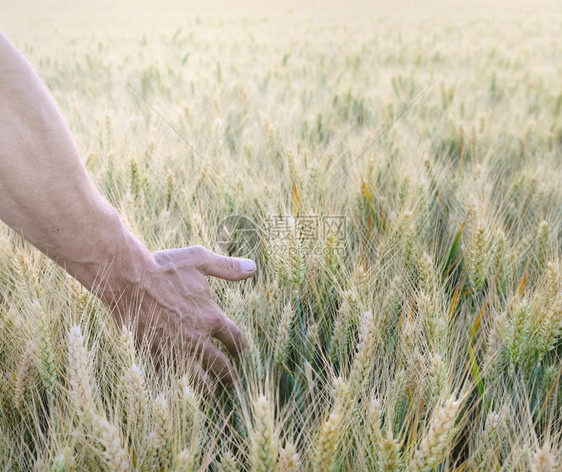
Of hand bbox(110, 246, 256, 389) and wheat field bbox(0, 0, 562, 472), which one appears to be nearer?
wheat field bbox(0, 0, 562, 472)

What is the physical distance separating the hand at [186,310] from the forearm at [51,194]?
0.05 meters

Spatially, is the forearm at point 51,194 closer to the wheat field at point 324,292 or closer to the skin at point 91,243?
the skin at point 91,243

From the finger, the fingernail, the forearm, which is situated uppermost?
the forearm

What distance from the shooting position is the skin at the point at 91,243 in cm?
84

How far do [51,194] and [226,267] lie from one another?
1.31 ft

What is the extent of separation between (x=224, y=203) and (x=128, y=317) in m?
0.63

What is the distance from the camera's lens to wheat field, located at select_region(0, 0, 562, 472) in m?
0.79

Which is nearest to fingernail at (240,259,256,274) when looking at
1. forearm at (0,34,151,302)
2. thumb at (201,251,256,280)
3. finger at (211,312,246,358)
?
thumb at (201,251,256,280)

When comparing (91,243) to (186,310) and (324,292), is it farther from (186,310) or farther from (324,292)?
(324,292)

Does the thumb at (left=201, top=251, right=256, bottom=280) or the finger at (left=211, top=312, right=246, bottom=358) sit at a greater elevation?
the thumb at (left=201, top=251, right=256, bottom=280)

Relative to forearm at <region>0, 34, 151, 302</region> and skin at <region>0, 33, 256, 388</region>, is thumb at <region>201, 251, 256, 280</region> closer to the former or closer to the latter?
skin at <region>0, 33, 256, 388</region>

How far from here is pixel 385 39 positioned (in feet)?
21.4

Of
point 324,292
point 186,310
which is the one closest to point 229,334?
point 186,310

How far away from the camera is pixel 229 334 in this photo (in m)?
1.05
